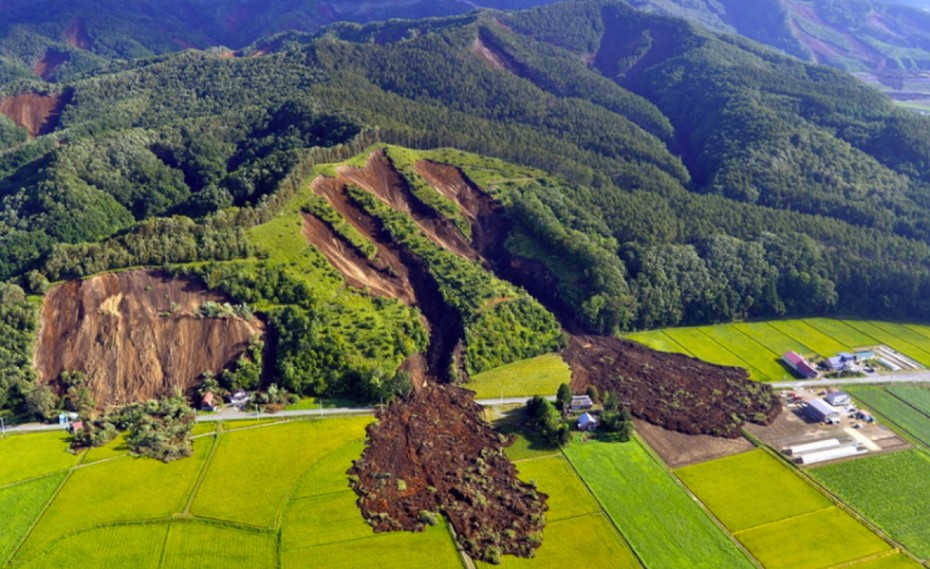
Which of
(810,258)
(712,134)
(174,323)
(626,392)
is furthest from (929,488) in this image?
(712,134)

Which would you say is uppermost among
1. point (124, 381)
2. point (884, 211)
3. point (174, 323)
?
point (884, 211)

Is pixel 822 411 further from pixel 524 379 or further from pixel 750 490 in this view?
pixel 524 379

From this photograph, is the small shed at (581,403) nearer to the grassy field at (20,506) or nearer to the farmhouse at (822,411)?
the farmhouse at (822,411)

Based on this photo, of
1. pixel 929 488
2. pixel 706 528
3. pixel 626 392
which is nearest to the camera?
pixel 706 528

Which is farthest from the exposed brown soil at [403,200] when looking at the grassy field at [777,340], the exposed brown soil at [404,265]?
the grassy field at [777,340]

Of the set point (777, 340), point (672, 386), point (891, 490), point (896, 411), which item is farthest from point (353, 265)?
point (896, 411)

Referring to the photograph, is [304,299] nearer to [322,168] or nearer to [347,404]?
[347,404]
